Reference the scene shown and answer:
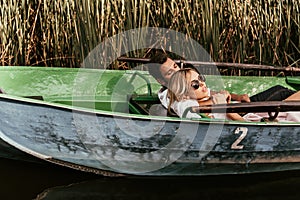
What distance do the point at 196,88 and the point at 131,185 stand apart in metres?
0.78

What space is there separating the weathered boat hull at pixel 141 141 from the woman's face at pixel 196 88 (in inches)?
12.7

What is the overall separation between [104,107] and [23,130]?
0.92 meters

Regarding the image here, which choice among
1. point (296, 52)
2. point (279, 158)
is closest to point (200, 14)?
point (296, 52)

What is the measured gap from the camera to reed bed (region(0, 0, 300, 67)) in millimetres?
5250

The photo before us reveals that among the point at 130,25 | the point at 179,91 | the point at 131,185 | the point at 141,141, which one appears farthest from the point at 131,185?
the point at 130,25

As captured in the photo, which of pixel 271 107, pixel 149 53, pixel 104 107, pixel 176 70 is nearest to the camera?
pixel 271 107

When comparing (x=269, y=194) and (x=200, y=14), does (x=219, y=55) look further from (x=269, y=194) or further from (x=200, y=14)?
(x=269, y=194)

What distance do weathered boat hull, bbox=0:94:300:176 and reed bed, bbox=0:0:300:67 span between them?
1424 millimetres

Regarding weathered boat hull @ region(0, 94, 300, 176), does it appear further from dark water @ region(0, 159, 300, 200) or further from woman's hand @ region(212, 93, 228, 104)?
woman's hand @ region(212, 93, 228, 104)

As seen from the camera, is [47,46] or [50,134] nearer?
[50,134]

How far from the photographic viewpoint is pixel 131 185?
4242 mm

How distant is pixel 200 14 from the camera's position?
5434 mm

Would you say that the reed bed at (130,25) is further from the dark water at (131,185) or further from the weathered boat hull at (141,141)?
the weathered boat hull at (141,141)

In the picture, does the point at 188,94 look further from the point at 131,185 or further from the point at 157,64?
the point at 131,185
